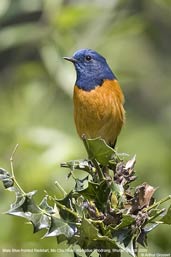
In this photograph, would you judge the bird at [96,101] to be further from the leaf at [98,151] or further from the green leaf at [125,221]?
the green leaf at [125,221]

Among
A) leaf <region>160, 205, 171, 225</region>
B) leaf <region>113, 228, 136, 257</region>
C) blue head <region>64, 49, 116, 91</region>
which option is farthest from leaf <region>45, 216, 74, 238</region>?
blue head <region>64, 49, 116, 91</region>

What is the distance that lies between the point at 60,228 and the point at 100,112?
245 cm

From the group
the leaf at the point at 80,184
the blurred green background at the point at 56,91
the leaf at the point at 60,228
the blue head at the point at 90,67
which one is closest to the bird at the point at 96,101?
the blue head at the point at 90,67

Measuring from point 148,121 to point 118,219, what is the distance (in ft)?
21.6

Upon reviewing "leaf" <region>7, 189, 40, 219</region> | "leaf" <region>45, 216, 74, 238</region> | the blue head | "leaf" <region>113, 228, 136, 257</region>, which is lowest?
"leaf" <region>113, 228, 136, 257</region>

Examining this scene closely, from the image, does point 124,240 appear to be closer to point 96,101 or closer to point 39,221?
point 39,221

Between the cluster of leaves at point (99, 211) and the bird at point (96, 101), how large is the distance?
207 centimetres

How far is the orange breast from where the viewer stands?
173 inches

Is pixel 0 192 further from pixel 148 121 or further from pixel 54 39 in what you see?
pixel 148 121

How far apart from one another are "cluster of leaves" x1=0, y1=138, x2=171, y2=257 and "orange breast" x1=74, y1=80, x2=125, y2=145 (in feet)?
6.98

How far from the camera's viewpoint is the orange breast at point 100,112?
440cm

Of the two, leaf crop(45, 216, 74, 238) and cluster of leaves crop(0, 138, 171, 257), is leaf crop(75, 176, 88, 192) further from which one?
leaf crop(45, 216, 74, 238)

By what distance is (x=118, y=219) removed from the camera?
6.94 ft

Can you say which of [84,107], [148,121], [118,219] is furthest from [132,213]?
[148,121]
